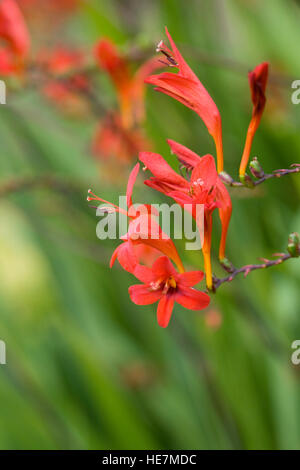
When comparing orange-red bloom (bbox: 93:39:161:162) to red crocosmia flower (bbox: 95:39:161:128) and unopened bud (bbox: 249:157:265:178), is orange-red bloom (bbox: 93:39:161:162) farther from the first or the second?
unopened bud (bbox: 249:157:265:178)

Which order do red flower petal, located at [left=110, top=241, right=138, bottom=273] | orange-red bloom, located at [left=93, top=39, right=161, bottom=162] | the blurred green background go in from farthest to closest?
the blurred green background
orange-red bloom, located at [left=93, top=39, right=161, bottom=162]
red flower petal, located at [left=110, top=241, right=138, bottom=273]

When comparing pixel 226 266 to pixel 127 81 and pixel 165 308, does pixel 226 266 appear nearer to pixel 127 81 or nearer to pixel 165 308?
pixel 165 308

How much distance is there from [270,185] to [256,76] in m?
0.42

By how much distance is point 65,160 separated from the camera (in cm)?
102

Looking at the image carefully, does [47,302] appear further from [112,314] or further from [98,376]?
[98,376]

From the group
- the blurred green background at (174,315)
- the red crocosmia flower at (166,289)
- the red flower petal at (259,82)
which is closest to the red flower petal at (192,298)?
the red crocosmia flower at (166,289)

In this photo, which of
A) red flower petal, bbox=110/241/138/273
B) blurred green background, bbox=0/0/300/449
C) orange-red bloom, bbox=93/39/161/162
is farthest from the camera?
blurred green background, bbox=0/0/300/449

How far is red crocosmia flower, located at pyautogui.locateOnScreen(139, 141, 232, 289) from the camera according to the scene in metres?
0.29

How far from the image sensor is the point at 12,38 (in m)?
0.64

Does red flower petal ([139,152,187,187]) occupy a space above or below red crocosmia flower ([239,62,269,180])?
below

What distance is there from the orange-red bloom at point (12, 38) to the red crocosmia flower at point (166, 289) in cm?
44

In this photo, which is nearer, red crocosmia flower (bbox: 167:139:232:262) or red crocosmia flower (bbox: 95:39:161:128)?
red crocosmia flower (bbox: 167:139:232:262)

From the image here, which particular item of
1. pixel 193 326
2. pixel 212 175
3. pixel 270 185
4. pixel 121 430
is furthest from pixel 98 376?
pixel 212 175

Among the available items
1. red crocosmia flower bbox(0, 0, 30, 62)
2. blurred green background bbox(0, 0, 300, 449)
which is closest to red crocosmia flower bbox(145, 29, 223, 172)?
blurred green background bbox(0, 0, 300, 449)
